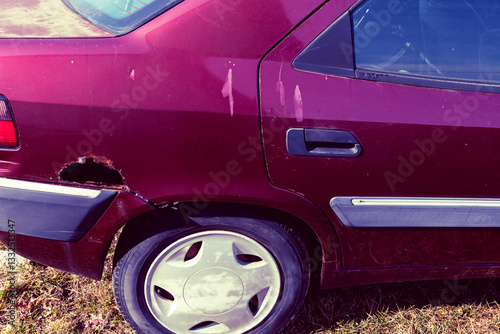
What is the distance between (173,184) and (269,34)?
59 cm

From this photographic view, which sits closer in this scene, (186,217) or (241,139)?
(241,139)

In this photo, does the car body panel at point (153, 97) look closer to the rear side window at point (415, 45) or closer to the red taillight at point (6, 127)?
the red taillight at point (6, 127)

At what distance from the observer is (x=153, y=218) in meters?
1.76

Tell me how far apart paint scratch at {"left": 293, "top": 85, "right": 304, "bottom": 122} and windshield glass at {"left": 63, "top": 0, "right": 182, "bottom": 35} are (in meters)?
0.49

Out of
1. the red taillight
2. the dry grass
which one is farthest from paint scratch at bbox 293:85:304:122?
the dry grass

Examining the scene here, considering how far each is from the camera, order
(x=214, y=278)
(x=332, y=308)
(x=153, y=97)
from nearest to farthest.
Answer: (x=153, y=97), (x=214, y=278), (x=332, y=308)

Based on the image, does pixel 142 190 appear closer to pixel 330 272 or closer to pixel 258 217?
pixel 258 217

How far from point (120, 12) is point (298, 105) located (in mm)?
702

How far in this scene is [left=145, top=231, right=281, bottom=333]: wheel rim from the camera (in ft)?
5.95

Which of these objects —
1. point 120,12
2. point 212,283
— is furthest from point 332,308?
point 120,12

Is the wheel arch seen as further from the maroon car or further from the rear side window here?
the rear side window

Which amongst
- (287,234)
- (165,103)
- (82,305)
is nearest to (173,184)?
(165,103)

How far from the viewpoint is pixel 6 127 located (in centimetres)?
158

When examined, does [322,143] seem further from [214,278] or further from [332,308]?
[332,308]
